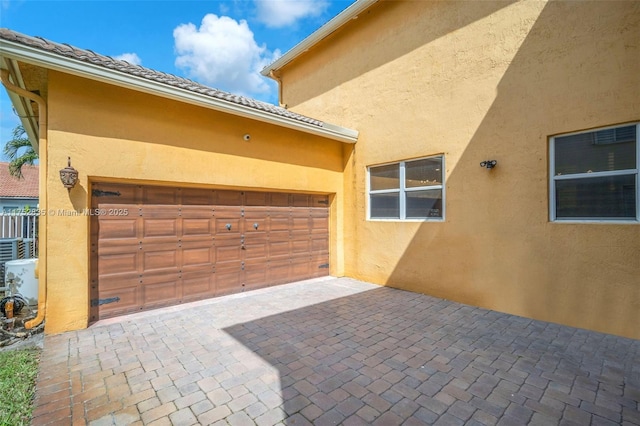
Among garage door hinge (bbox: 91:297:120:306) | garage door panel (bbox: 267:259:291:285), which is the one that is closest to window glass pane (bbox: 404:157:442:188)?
garage door panel (bbox: 267:259:291:285)

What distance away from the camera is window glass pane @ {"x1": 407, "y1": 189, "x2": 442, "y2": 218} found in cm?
642

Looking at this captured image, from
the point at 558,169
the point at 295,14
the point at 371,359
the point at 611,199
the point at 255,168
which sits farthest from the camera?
the point at 295,14

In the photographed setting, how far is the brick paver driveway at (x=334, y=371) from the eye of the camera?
8.77 feet

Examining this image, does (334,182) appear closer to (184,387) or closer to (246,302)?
(246,302)

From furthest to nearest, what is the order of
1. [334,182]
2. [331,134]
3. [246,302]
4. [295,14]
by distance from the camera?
1. [295,14]
2. [334,182]
3. [331,134]
4. [246,302]

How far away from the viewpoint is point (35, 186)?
20922 millimetres

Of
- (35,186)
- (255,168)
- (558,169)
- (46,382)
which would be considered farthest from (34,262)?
(35,186)

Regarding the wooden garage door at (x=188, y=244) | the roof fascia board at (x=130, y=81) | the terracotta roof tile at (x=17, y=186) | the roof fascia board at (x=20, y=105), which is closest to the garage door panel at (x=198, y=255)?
the wooden garage door at (x=188, y=244)

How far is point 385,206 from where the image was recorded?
7457mm

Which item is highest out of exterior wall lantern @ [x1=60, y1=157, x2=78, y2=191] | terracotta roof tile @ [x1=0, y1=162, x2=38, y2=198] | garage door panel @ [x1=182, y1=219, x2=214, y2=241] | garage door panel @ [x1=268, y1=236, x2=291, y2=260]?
terracotta roof tile @ [x1=0, y1=162, x2=38, y2=198]

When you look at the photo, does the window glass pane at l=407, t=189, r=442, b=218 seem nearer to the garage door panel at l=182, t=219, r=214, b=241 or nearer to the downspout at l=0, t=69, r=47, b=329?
the garage door panel at l=182, t=219, r=214, b=241

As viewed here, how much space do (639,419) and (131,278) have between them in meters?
6.73

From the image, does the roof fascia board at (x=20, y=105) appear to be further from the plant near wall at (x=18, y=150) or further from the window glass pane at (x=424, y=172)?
the plant near wall at (x=18, y=150)

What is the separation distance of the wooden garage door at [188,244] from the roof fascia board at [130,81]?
5.46ft
